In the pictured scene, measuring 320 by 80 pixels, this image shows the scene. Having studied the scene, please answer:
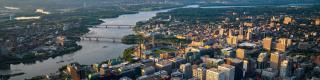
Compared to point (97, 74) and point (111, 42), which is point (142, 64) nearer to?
point (97, 74)

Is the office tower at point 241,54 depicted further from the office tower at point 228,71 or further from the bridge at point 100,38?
the bridge at point 100,38

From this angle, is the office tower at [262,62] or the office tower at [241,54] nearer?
the office tower at [262,62]

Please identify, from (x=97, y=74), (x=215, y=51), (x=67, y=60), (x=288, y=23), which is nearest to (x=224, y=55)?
(x=215, y=51)

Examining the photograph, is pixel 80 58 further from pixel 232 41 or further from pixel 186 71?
A: pixel 232 41

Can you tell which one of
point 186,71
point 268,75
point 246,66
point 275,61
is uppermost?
point 275,61

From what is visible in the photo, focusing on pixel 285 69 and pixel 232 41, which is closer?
pixel 285 69

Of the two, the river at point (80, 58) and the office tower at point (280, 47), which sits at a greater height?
the office tower at point (280, 47)

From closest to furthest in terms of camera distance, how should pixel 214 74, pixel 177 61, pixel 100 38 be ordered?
1. pixel 214 74
2. pixel 177 61
3. pixel 100 38

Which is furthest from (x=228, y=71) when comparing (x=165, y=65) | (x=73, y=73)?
Result: (x=73, y=73)

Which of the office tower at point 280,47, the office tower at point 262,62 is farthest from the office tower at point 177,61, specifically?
the office tower at point 280,47
